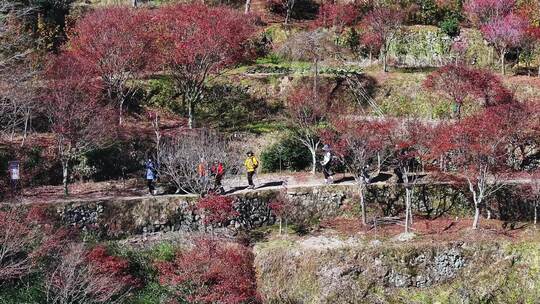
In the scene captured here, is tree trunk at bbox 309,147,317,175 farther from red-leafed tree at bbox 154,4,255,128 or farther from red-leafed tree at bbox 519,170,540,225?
red-leafed tree at bbox 519,170,540,225

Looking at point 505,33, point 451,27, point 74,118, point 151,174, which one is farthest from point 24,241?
point 451,27

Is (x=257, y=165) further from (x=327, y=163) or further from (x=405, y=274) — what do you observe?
(x=405, y=274)

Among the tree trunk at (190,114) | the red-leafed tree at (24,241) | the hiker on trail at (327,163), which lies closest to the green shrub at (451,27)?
the hiker on trail at (327,163)

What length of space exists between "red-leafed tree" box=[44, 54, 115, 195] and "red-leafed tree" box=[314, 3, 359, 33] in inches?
732

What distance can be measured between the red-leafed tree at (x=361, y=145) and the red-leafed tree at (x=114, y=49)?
12.1 meters

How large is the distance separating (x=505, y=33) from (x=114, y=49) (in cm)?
2187

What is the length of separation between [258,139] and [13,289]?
14.3 metres

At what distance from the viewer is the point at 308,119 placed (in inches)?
1150

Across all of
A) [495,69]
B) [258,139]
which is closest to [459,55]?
[495,69]

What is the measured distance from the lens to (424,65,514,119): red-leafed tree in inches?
1185

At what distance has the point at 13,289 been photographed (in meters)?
20.7

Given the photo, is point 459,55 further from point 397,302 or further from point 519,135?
point 397,302

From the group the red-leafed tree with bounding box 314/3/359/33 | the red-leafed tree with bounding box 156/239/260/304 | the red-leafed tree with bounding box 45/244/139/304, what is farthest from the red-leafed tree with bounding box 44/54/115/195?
the red-leafed tree with bounding box 314/3/359/33

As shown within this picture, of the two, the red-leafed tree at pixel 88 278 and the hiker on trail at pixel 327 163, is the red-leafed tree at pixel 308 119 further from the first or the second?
the red-leafed tree at pixel 88 278
